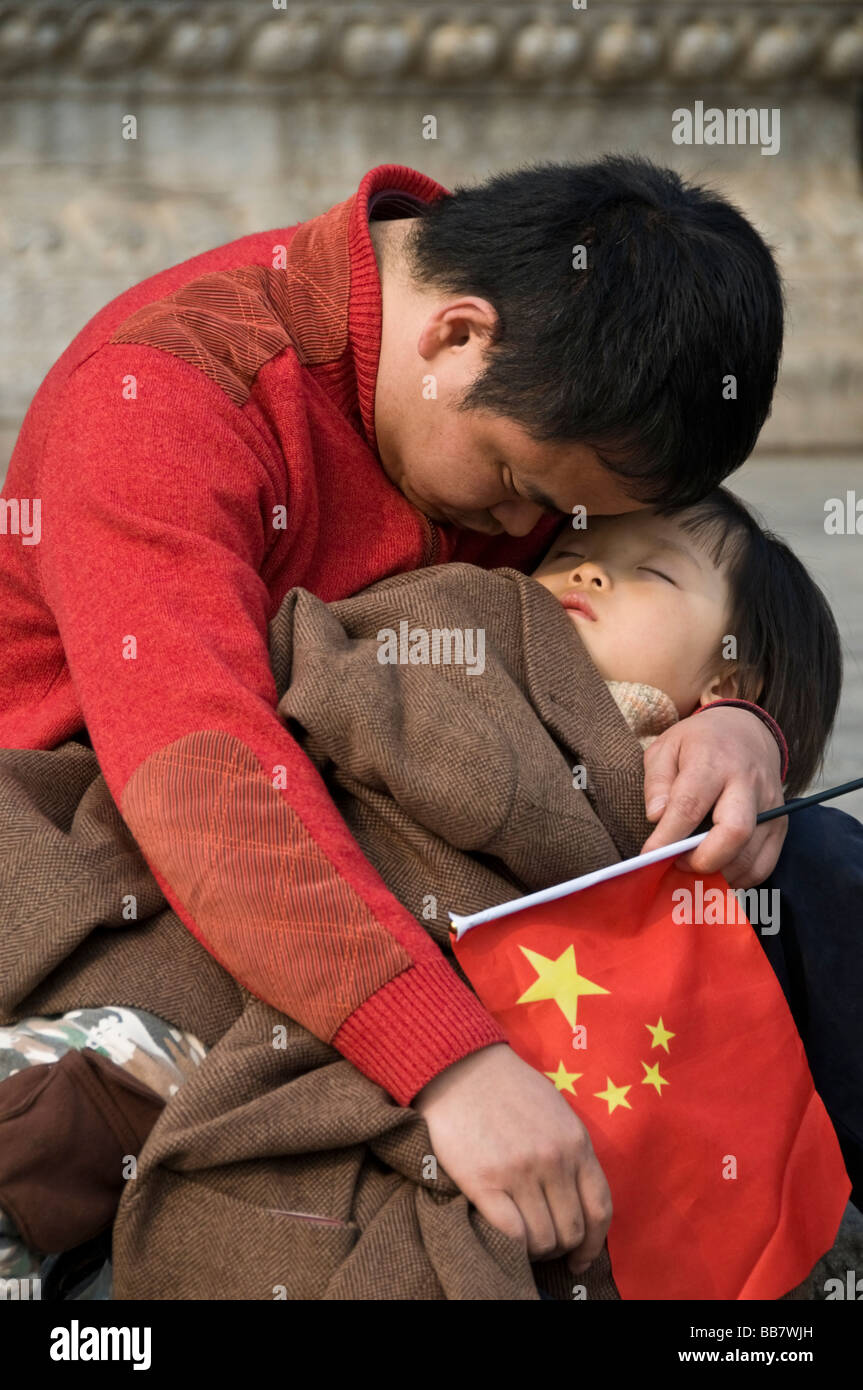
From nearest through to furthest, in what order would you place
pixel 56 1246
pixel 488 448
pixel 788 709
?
pixel 56 1246 → pixel 488 448 → pixel 788 709

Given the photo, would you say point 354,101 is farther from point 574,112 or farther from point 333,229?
point 333,229

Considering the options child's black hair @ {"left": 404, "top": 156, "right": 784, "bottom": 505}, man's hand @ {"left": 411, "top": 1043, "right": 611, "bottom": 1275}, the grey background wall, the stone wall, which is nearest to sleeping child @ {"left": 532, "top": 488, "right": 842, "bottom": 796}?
child's black hair @ {"left": 404, "top": 156, "right": 784, "bottom": 505}

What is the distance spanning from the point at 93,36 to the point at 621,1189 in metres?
4.80

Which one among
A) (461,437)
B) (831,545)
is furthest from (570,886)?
(831,545)

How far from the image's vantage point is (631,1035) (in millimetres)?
1521

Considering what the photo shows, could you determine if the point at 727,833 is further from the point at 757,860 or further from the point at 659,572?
the point at 659,572

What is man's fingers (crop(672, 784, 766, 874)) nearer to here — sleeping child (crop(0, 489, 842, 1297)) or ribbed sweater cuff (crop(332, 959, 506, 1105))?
sleeping child (crop(0, 489, 842, 1297))

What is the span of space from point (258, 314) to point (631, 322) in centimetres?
40

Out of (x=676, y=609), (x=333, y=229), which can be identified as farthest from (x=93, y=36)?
(x=676, y=609)

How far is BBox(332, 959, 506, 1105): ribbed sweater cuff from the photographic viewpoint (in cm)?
133

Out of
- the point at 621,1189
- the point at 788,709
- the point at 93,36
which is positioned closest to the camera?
the point at 621,1189

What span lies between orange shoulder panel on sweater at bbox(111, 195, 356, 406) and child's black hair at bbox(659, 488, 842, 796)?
44 centimetres

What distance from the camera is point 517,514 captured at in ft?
5.88

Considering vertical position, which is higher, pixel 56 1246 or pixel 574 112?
pixel 574 112
